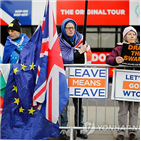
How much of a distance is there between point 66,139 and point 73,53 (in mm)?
1471

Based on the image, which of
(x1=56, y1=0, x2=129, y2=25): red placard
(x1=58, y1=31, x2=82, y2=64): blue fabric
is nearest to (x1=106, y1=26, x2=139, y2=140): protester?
(x1=58, y1=31, x2=82, y2=64): blue fabric

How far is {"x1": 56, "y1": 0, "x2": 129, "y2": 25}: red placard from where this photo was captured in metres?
9.94

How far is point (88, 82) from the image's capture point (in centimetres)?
339

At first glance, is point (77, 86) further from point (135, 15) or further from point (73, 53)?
point (135, 15)

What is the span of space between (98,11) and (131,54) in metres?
7.01

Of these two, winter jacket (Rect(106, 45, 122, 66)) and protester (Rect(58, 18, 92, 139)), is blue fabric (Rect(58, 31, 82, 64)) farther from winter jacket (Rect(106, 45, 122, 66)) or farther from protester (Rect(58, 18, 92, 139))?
winter jacket (Rect(106, 45, 122, 66))

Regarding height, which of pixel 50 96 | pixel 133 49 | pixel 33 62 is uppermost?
pixel 133 49

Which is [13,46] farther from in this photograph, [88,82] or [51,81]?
[88,82]

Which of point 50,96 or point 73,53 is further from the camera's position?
point 73,53

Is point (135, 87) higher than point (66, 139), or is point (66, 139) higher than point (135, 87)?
point (135, 87)

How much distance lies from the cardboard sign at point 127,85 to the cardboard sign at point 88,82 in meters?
0.21

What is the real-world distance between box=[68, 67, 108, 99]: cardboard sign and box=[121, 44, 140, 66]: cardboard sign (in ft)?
1.23

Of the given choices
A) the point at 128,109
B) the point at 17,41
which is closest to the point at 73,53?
the point at 17,41

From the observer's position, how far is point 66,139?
11.9 ft
